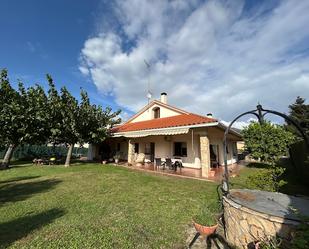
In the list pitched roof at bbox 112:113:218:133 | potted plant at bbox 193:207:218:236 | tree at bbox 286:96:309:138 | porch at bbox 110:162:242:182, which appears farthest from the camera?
tree at bbox 286:96:309:138

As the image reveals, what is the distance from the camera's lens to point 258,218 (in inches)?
200

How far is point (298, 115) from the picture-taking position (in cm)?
5316

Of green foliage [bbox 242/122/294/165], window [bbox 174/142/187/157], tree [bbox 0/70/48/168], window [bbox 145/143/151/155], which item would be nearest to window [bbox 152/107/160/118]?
window [bbox 145/143/151/155]

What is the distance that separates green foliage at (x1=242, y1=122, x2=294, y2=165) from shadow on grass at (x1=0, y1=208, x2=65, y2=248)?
68.3 ft

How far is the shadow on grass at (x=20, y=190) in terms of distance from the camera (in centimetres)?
1039

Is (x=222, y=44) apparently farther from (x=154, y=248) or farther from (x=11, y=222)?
(x=11, y=222)

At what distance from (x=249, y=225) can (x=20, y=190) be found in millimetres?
13413

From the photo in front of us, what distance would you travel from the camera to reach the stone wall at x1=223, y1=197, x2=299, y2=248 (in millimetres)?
4621

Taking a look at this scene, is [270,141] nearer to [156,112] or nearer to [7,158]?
[156,112]

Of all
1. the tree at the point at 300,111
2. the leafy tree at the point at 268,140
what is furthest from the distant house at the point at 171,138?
the tree at the point at 300,111

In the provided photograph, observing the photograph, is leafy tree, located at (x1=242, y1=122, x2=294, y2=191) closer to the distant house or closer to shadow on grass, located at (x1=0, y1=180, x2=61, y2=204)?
the distant house

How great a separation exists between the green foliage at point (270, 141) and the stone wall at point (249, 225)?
17.4m

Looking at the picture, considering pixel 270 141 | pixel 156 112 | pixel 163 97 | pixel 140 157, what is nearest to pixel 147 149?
pixel 140 157

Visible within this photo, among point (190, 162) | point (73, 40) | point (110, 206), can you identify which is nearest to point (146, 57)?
point (73, 40)
